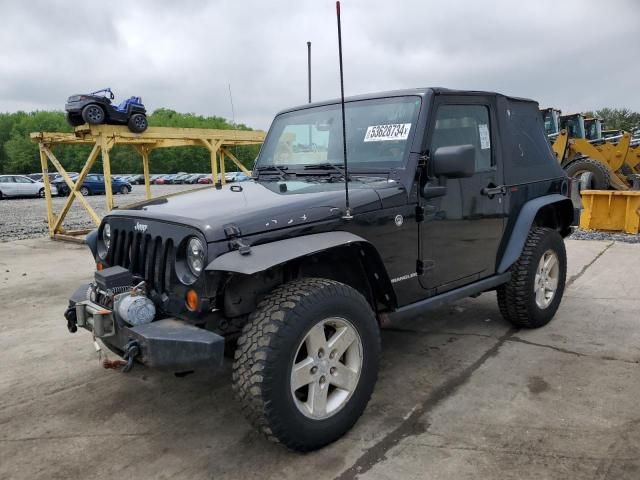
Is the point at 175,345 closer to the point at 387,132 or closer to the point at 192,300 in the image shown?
the point at 192,300

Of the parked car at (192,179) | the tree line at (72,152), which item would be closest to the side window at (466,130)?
the parked car at (192,179)

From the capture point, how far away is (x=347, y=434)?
2.99m

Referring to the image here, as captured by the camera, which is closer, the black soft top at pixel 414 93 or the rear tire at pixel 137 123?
the black soft top at pixel 414 93

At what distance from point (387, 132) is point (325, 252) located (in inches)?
43.4

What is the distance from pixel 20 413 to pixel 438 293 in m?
2.89

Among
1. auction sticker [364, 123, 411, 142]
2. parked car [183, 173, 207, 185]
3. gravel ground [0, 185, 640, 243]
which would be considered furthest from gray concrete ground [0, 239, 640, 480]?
parked car [183, 173, 207, 185]

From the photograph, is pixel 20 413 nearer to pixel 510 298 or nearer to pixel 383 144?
pixel 383 144

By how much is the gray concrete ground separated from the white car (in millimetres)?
26574

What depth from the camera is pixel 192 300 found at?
8.97ft

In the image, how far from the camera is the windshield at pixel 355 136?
3.59 metres

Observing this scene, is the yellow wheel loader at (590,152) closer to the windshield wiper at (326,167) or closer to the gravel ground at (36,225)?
the gravel ground at (36,225)

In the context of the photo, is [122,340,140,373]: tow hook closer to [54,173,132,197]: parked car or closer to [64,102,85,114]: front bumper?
[64,102,85,114]: front bumper

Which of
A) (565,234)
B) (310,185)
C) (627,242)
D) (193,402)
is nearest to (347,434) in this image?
(193,402)

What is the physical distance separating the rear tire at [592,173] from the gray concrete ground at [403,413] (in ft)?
27.4
